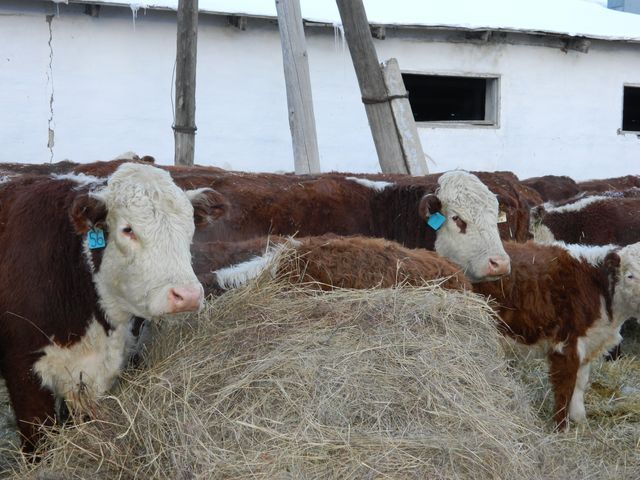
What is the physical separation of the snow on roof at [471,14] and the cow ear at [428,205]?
21.0 feet

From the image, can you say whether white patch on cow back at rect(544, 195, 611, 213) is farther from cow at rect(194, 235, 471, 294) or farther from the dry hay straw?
the dry hay straw

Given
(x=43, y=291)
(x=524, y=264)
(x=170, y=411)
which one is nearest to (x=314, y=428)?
(x=170, y=411)

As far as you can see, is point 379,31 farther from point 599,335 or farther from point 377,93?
point 599,335

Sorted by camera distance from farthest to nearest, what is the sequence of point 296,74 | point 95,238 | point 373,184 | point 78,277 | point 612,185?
point 612,185 → point 296,74 → point 373,184 → point 78,277 → point 95,238

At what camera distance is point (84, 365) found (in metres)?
4.48

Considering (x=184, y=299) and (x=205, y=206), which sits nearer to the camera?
(x=184, y=299)

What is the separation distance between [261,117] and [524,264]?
7173 millimetres

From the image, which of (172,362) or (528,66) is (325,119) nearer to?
(528,66)

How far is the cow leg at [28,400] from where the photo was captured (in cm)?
439

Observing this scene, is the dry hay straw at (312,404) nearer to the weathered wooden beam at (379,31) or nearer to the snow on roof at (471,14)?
the snow on roof at (471,14)

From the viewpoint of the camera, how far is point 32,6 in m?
11.6

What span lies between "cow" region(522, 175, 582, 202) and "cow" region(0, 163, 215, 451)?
23.9 feet

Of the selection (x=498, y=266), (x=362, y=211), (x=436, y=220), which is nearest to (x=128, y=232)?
(x=498, y=266)

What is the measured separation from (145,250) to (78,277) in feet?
1.44
